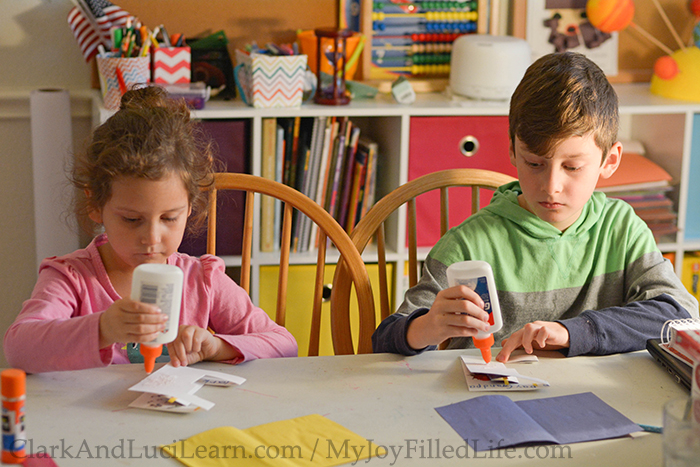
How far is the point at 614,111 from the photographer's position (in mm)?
1308

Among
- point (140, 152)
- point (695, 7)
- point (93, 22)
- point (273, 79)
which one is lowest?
point (140, 152)

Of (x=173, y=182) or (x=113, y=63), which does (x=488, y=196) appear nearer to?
(x=113, y=63)

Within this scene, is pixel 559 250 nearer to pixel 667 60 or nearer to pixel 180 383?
pixel 180 383

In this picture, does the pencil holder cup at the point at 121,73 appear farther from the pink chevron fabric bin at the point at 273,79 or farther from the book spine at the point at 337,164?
the book spine at the point at 337,164

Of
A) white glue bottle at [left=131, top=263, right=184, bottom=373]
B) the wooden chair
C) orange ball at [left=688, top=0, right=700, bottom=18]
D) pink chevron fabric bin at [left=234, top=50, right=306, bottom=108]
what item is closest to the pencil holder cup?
pink chevron fabric bin at [left=234, top=50, right=306, bottom=108]

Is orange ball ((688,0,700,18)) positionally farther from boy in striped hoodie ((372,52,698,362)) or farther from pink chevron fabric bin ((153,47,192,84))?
pink chevron fabric bin ((153,47,192,84))

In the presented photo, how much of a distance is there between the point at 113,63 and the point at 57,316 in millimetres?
984

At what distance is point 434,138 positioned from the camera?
214cm

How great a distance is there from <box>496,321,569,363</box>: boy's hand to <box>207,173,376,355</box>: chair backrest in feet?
1.06

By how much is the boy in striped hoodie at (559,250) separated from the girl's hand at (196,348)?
253 millimetres

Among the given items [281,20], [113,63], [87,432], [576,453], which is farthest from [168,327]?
[281,20]

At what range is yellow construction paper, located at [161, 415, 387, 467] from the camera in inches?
33.5

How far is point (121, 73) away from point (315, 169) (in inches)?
22.9

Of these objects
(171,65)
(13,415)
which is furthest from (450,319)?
(171,65)
